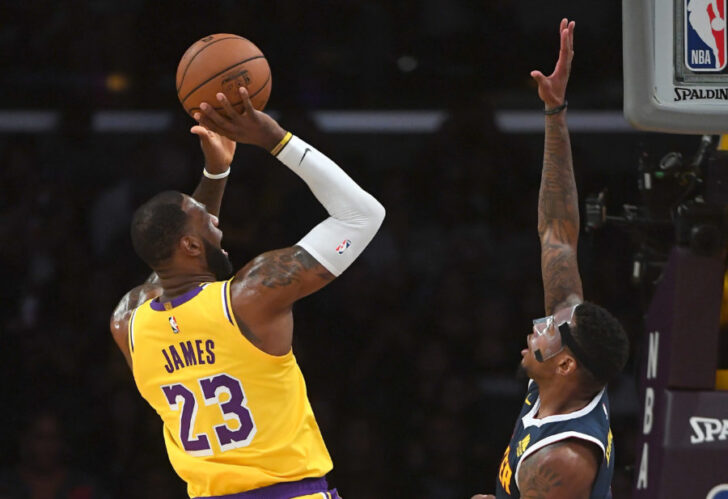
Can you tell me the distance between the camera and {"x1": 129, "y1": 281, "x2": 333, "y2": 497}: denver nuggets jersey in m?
3.13

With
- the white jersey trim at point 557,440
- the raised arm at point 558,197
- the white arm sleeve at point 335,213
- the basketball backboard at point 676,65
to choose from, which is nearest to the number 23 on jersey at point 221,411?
the white arm sleeve at point 335,213

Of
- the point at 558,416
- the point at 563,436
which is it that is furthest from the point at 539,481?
the point at 558,416

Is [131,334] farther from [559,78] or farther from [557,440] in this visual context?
[559,78]

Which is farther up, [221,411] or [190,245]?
[190,245]

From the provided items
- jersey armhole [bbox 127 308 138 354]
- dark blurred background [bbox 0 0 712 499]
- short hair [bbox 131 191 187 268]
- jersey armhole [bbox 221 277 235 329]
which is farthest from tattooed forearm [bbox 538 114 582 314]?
dark blurred background [bbox 0 0 712 499]

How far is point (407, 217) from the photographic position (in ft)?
23.7

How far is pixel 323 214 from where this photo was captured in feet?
23.3

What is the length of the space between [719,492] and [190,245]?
7.35ft

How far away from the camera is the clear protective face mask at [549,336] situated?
10.5 ft

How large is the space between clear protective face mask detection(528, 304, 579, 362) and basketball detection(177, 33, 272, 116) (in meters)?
1.18

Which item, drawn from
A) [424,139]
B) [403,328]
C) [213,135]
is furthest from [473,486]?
[213,135]

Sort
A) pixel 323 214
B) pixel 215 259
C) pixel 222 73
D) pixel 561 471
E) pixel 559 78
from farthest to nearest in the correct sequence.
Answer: pixel 323 214
pixel 559 78
pixel 222 73
pixel 215 259
pixel 561 471

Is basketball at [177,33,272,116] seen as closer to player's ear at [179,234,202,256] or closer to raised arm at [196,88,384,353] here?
raised arm at [196,88,384,353]

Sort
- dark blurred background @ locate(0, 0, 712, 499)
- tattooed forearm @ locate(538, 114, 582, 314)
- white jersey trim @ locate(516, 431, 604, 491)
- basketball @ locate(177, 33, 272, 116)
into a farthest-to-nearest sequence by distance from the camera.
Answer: dark blurred background @ locate(0, 0, 712, 499)
tattooed forearm @ locate(538, 114, 582, 314)
basketball @ locate(177, 33, 272, 116)
white jersey trim @ locate(516, 431, 604, 491)
